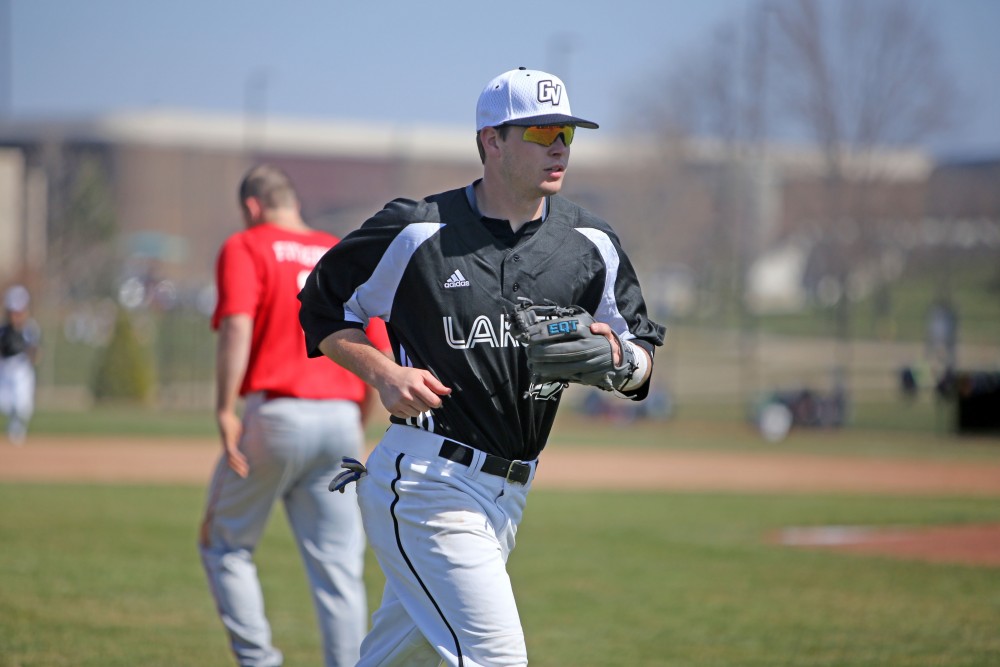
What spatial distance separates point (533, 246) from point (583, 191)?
5103cm

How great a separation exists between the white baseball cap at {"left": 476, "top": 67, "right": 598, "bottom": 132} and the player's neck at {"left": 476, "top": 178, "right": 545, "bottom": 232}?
0.23 m

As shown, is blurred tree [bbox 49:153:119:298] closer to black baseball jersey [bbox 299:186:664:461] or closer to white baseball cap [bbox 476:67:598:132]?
black baseball jersey [bbox 299:186:664:461]

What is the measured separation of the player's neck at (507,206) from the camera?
13.5 ft

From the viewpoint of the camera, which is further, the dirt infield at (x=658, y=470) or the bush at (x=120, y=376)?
the bush at (x=120, y=376)

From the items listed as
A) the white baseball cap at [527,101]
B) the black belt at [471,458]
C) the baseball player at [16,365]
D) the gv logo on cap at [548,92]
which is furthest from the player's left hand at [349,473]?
the baseball player at [16,365]

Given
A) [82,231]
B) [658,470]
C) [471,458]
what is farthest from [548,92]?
[82,231]

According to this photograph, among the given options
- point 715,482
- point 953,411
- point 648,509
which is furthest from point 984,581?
point 953,411

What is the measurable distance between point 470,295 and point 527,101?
66 centimetres

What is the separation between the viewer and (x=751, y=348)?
36500mm

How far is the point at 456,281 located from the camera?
13.2 ft

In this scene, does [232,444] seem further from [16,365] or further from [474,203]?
[16,365]

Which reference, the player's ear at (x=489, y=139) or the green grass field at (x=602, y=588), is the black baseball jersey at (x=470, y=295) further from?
the green grass field at (x=602, y=588)

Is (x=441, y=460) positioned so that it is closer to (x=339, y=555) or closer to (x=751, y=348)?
(x=339, y=555)

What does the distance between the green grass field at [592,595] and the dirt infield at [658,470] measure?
232 cm
